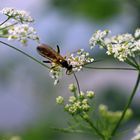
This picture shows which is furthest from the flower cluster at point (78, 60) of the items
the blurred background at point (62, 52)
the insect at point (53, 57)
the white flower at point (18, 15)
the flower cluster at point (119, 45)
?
the blurred background at point (62, 52)

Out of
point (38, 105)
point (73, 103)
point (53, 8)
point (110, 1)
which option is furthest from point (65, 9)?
point (73, 103)

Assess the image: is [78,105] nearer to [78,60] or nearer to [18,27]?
[78,60]

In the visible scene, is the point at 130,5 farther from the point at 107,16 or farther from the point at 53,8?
the point at 53,8

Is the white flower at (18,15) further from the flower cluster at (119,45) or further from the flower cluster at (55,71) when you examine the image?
the flower cluster at (119,45)

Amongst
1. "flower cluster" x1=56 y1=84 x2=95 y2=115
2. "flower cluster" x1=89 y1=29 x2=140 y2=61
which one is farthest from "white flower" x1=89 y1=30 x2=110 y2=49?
"flower cluster" x1=56 y1=84 x2=95 y2=115

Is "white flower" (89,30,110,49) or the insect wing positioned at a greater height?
"white flower" (89,30,110,49)

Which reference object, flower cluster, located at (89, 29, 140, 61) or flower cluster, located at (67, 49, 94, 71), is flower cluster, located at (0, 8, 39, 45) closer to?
flower cluster, located at (67, 49, 94, 71)
